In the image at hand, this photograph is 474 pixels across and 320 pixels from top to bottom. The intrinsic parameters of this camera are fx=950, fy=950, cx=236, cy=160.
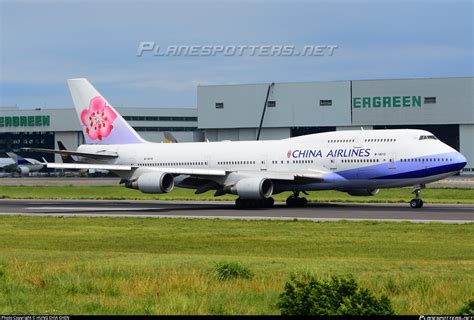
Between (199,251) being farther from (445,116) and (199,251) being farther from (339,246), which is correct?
(445,116)

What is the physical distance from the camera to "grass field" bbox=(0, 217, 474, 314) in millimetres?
17000

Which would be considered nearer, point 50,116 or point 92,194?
point 92,194

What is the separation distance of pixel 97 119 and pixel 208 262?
42.1 metres

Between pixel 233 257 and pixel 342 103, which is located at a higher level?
pixel 342 103

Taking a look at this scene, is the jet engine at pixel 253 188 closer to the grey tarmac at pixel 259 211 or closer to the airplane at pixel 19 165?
the grey tarmac at pixel 259 211

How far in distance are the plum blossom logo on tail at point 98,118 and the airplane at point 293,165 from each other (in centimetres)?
213

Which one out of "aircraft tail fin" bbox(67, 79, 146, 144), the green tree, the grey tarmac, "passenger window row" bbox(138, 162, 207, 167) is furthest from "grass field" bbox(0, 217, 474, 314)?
"aircraft tail fin" bbox(67, 79, 146, 144)

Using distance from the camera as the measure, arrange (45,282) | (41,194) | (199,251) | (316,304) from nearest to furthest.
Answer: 1. (316,304)
2. (45,282)
3. (199,251)
4. (41,194)

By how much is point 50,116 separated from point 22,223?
104200 mm

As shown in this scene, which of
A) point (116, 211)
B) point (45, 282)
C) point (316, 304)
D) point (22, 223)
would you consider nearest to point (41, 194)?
point (116, 211)

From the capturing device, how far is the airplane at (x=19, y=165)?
448 feet

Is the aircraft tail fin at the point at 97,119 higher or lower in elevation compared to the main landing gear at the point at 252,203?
higher

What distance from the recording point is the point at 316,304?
14.5 metres

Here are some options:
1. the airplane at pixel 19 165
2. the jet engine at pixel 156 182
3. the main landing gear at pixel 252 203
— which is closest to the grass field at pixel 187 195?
the main landing gear at pixel 252 203
